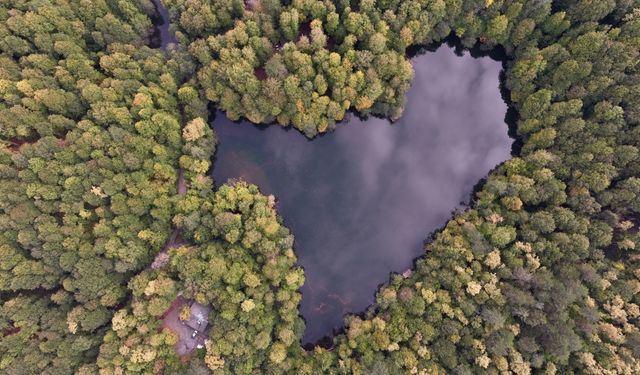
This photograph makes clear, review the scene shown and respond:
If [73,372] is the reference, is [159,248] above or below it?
above

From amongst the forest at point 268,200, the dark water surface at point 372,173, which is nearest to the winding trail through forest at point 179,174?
the forest at point 268,200

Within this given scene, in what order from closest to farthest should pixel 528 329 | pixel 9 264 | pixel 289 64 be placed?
pixel 9 264, pixel 528 329, pixel 289 64

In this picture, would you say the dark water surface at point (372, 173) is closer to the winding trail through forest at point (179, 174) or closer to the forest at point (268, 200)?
the forest at point (268, 200)

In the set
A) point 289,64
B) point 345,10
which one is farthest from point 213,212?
point 345,10

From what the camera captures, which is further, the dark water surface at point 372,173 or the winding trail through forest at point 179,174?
the dark water surface at point 372,173

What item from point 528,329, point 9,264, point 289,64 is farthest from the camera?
point 289,64

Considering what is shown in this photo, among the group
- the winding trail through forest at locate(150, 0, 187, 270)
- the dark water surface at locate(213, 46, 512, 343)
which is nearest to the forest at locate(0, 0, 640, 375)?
the winding trail through forest at locate(150, 0, 187, 270)

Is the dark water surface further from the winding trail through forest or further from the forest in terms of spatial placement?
the winding trail through forest

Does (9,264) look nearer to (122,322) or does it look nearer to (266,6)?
(122,322)
